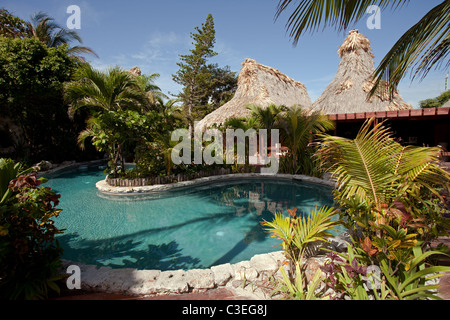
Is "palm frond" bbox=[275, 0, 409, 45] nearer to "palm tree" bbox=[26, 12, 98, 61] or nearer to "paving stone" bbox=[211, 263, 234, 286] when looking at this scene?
"paving stone" bbox=[211, 263, 234, 286]

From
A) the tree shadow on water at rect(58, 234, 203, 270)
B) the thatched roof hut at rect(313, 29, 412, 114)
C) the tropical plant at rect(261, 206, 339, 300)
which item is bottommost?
the tree shadow on water at rect(58, 234, 203, 270)

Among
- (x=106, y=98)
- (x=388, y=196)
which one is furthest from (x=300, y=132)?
(x=106, y=98)

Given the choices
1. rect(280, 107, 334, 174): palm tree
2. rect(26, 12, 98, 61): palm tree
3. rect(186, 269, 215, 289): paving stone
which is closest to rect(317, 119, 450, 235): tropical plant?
rect(186, 269, 215, 289): paving stone

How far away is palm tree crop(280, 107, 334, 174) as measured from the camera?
26.0 feet

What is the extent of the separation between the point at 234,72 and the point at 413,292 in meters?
29.6

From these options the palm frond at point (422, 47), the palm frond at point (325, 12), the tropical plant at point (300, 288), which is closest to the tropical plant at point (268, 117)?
the palm frond at point (422, 47)

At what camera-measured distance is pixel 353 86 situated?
39.7 ft

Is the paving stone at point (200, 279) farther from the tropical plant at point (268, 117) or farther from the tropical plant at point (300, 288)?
the tropical plant at point (268, 117)

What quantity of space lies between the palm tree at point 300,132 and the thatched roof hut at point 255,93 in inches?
222

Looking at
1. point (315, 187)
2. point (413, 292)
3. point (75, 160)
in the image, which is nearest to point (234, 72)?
point (75, 160)

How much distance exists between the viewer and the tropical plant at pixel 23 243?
1.93 meters

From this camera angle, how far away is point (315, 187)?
755cm

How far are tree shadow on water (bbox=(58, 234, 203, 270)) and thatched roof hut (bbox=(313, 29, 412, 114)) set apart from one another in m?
10.9
